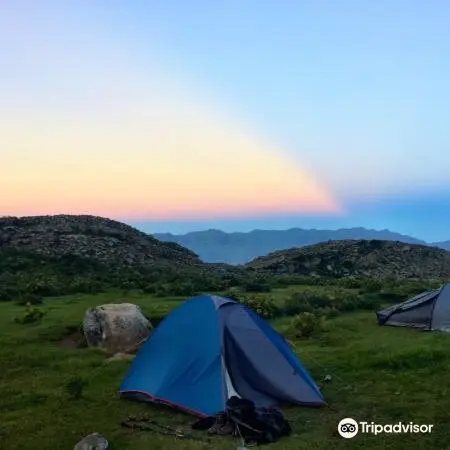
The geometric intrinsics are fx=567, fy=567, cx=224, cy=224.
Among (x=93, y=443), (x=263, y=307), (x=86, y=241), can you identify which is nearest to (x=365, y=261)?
(x=86, y=241)

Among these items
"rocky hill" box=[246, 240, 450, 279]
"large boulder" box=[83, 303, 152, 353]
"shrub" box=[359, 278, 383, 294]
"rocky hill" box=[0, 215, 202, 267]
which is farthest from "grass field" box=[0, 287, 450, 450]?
"rocky hill" box=[246, 240, 450, 279]

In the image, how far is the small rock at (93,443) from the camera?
8383 mm

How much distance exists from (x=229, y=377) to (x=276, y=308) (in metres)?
10.7

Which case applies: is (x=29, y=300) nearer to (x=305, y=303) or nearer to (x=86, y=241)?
(x=305, y=303)

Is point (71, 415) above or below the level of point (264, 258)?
below

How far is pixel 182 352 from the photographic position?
10.8 meters

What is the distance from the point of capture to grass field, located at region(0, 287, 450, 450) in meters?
8.99

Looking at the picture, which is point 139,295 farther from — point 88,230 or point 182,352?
point 88,230

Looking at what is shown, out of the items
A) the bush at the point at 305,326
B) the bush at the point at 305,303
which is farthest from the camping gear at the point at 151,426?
the bush at the point at 305,303

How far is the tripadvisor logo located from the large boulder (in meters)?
7.25

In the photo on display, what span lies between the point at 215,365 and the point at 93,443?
2647 mm

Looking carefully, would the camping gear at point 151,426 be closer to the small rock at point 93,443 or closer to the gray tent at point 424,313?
the small rock at point 93,443

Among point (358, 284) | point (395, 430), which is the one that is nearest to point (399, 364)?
point (395, 430)

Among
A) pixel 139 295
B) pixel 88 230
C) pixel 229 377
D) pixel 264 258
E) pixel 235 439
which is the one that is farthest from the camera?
pixel 264 258
